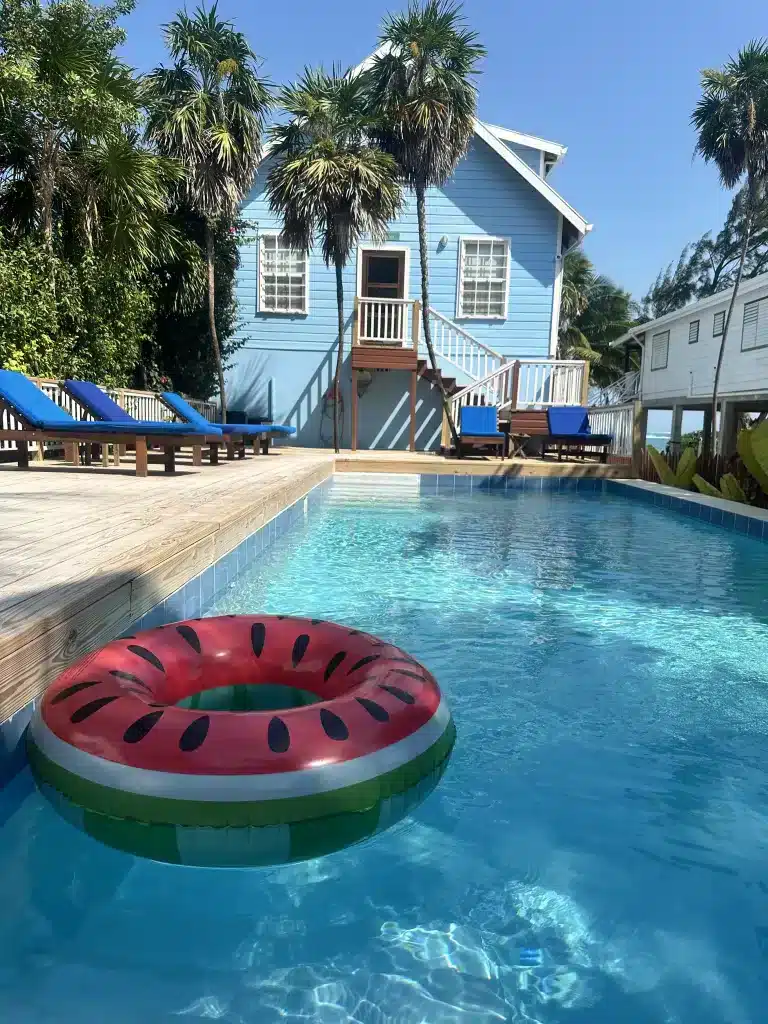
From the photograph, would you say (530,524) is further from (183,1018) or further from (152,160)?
(152,160)

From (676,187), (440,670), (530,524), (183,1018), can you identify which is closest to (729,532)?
(530,524)

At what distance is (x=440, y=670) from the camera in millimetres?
3326

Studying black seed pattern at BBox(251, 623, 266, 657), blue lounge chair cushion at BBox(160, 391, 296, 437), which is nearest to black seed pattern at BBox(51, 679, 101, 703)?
black seed pattern at BBox(251, 623, 266, 657)

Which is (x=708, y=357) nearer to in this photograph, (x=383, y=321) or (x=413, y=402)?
(x=413, y=402)

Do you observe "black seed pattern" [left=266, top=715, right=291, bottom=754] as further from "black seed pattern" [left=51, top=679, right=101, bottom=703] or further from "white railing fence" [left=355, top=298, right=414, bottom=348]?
"white railing fence" [left=355, top=298, right=414, bottom=348]

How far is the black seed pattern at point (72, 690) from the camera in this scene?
1.93m

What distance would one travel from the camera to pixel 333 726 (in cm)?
186

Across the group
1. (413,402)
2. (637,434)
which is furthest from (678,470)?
(413,402)

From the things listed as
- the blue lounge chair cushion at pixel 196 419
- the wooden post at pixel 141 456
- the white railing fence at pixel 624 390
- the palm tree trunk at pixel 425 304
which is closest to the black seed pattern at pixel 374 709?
the wooden post at pixel 141 456

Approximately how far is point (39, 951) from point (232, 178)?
514 inches

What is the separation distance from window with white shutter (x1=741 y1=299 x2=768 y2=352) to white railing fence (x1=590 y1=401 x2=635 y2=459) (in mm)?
3135

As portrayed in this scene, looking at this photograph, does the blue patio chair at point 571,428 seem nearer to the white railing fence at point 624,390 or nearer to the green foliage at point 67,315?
the green foliage at point 67,315

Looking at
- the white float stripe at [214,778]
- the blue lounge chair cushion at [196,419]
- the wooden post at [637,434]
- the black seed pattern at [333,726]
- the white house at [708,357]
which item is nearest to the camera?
the white float stripe at [214,778]

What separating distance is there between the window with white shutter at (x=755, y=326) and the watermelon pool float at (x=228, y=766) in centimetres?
1399
